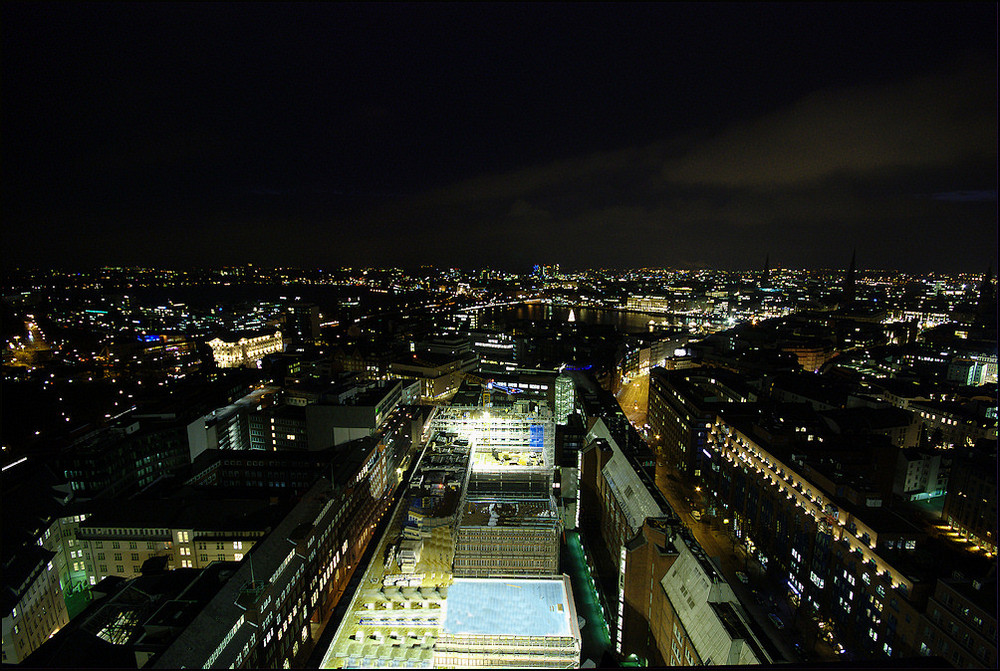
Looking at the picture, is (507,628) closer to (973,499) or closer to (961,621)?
(961,621)

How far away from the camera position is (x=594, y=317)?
39.5 meters

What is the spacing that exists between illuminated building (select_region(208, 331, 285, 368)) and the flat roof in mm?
17854

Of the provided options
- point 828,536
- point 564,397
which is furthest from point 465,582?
point 564,397

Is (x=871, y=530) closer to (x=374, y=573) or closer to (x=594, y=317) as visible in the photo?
(x=374, y=573)

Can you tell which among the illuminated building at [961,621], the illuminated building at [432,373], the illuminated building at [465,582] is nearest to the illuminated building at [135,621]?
the illuminated building at [465,582]

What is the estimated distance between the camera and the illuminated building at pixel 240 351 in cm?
2174

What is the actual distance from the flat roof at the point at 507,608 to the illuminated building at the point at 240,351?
17.9 m

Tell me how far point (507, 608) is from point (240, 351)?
20.4 metres

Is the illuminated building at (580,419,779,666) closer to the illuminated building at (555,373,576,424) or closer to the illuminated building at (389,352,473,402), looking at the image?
the illuminated building at (555,373,576,424)

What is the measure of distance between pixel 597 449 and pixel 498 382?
6.91 meters

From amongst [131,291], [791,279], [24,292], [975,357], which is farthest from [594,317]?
[131,291]

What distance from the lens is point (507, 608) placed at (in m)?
6.00

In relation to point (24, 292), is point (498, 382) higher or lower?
lower

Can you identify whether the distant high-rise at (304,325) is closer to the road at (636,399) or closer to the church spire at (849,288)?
the road at (636,399)
